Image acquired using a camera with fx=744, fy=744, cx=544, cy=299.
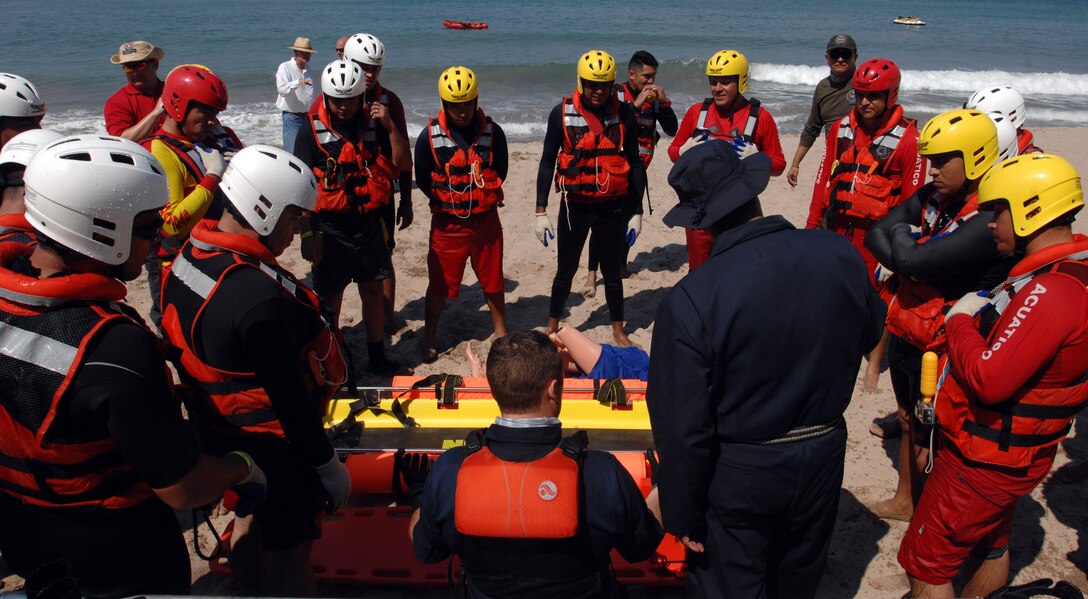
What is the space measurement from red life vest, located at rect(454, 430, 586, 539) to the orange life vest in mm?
3400

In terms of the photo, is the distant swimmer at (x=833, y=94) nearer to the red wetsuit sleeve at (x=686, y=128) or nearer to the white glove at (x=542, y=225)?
the red wetsuit sleeve at (x=686, y=128)

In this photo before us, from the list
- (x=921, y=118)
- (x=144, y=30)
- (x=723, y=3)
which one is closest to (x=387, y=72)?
(x=144, y=30)

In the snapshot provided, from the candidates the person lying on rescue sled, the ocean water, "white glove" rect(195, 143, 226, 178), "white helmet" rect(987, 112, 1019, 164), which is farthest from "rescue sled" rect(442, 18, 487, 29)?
the person lying on rescue sled

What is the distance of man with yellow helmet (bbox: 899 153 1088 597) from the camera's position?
259 centimetres

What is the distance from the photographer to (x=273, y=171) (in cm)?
281

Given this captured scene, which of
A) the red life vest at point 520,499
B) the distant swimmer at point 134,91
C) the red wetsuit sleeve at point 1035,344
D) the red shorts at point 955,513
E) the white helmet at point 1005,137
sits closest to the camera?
the red life vest at point 520,499

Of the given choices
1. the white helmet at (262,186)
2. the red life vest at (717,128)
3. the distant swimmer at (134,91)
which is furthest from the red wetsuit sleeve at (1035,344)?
the distant swimmer at (134,91)

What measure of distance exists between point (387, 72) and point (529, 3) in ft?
65.2

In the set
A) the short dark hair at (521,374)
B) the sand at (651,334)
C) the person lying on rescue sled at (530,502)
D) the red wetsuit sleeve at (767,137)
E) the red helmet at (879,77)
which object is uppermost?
the red helmet at (879,77)

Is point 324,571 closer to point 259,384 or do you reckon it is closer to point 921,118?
point 259,384

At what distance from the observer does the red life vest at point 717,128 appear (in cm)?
562

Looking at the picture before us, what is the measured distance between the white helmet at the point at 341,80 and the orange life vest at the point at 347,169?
9.3 inches

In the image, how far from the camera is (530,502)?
2.13 meters

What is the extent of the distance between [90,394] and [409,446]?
7.43 feet
